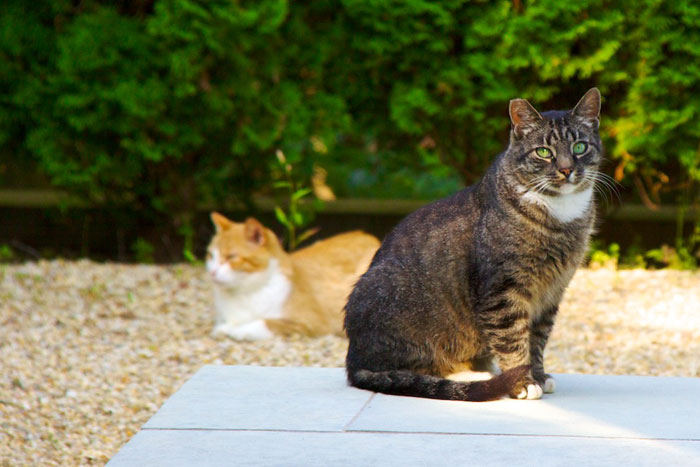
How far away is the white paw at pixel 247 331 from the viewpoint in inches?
198

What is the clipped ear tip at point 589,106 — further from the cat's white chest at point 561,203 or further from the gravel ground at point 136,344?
the gravel ground at point 136,344

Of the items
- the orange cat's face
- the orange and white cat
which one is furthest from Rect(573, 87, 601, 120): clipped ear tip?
the orange cat's face

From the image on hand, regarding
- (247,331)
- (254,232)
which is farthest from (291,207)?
(247,331)

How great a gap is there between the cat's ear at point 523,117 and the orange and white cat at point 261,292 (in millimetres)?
2247

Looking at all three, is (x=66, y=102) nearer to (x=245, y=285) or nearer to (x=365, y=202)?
(x=245, y=285)

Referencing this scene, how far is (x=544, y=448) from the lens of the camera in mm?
2408

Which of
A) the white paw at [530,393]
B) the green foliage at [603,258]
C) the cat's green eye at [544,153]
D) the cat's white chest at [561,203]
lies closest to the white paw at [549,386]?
the white paw at [530,393]

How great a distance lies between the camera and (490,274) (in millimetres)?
3037

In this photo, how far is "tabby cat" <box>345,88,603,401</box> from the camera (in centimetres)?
303

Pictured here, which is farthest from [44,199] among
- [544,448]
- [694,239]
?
[544,448]

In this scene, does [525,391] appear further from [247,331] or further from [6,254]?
[6,254]

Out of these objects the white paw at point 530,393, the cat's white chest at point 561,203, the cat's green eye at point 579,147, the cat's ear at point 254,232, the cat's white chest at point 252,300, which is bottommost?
the cat's white chest at point 252,300

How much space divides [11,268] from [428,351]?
14.6ft

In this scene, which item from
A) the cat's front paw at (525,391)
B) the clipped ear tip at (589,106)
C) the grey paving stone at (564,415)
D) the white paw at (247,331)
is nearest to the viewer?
the grey paving stone at (564,415)
